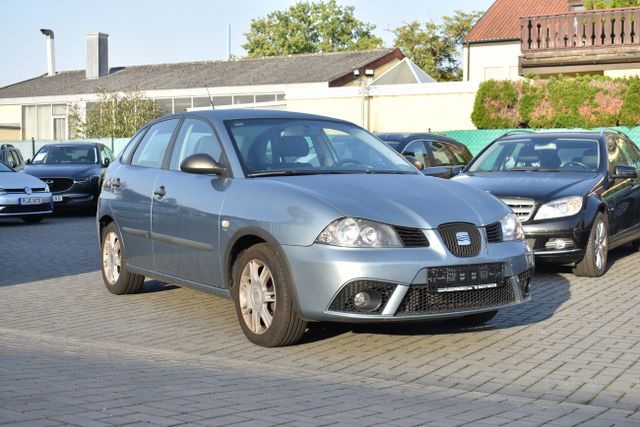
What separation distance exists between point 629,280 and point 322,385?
619cm

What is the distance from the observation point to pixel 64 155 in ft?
78.7

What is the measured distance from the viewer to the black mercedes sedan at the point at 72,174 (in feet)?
73.9

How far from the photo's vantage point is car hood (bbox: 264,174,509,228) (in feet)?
23.4

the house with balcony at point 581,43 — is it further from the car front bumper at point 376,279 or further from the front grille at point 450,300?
the car front bumper at point 376,279

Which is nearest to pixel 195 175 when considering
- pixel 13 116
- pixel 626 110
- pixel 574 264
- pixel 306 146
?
pixel 306 146

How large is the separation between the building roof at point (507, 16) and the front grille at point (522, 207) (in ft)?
118

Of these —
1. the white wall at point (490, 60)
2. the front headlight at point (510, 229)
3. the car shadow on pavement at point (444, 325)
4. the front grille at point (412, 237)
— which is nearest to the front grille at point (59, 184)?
the car shadow on pavement at point (444, 325)

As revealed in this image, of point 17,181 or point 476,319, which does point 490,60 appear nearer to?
point 17,181

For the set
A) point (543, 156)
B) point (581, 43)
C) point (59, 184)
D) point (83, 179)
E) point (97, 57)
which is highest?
point (97, 57)

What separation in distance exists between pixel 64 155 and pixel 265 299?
1754cm

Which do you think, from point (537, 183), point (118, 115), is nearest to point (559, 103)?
A: point (537, 183)

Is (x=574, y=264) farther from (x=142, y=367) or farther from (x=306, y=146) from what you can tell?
(x=142, y=367)

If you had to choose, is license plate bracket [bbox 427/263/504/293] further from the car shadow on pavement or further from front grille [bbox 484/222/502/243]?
the car shadow on pavement

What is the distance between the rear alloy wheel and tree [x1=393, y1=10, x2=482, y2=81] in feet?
192
